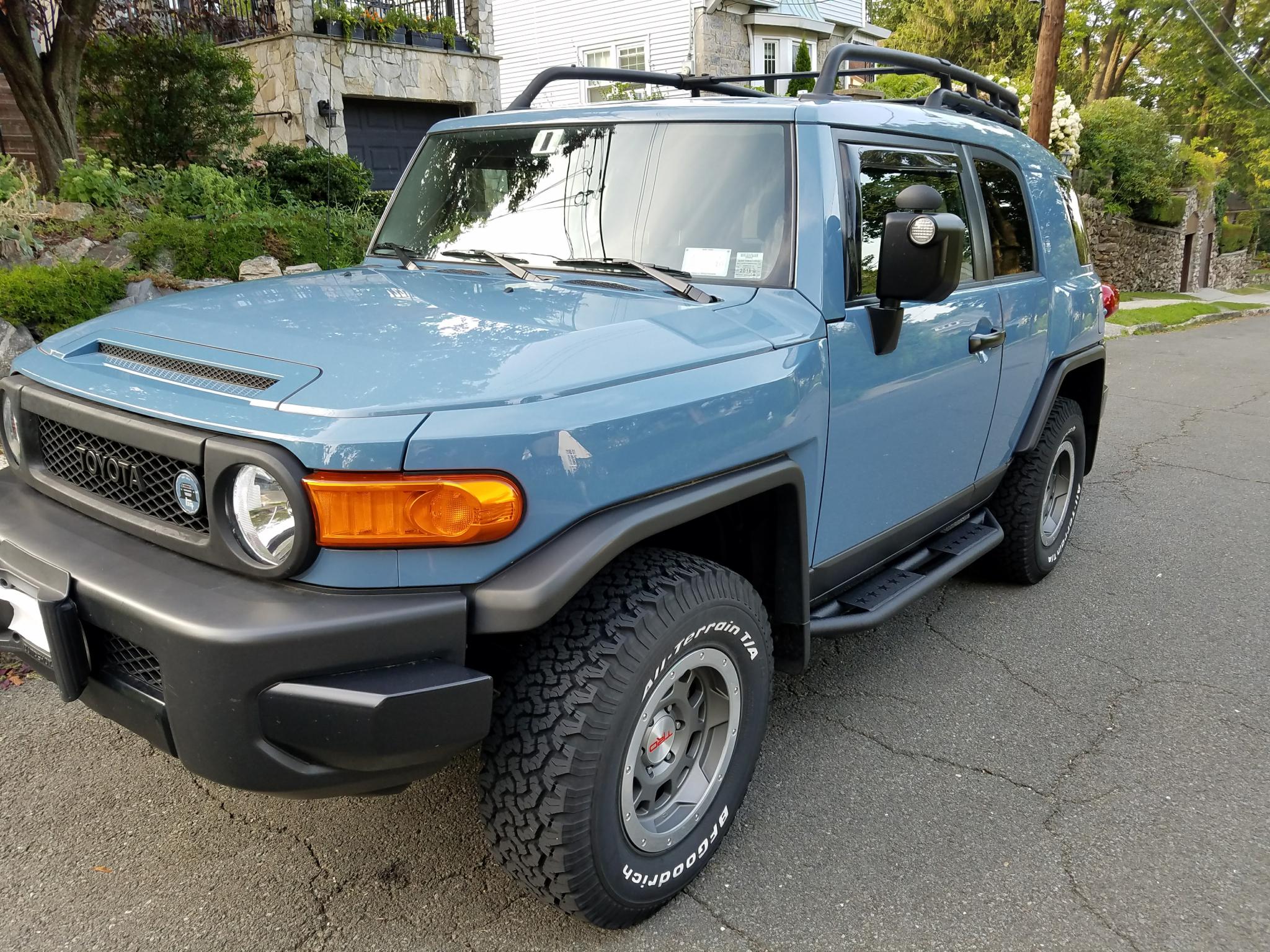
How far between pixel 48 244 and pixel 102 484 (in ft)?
19.8

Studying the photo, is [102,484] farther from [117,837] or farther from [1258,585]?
[1258,585]

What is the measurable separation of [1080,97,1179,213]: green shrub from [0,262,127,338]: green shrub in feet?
58.8

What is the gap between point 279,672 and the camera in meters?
1.80

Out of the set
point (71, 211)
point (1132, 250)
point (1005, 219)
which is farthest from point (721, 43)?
point (1005, 219)

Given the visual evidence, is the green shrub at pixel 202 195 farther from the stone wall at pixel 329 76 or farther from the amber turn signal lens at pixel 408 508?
the amber turn signal lens at pixel 408 508

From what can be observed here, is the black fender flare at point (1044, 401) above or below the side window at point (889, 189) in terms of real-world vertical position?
below

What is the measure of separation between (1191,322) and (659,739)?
54.3ft

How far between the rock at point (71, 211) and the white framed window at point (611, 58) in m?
15.2

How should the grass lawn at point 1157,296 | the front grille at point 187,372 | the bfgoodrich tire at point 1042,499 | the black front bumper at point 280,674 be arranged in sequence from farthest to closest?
1. the grass lawn at point 1157,296
2. the bfgoodrich tire at point 1042,499
3. the front grille at point 187,372
4. the black front bumper at point 280,674

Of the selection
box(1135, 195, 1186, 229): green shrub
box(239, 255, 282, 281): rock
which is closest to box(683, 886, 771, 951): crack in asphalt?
box(239, 255, 282, 281): rock

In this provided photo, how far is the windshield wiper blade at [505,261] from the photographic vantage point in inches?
116

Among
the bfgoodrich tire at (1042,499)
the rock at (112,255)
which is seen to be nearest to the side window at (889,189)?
the bfgoodrich tire at (1042,499)

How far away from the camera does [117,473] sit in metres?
2.21

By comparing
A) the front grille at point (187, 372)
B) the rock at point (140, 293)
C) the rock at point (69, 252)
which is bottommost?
the rock at point (140, 293)
